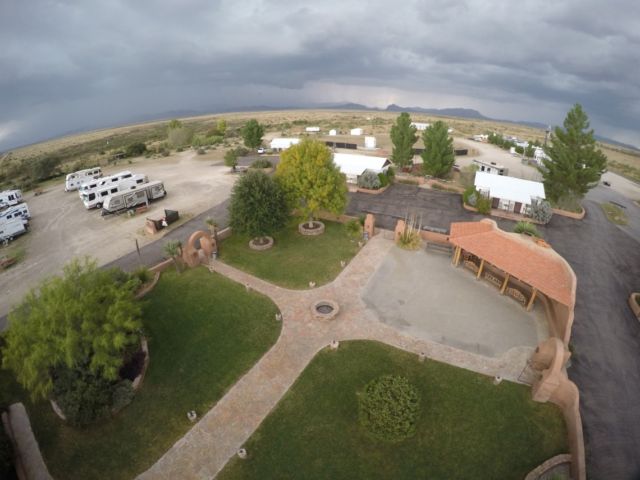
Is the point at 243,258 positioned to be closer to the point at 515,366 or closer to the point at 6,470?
the point at 6,470

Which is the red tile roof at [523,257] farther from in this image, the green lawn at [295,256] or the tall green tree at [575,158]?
the tall green tree at [575,158]

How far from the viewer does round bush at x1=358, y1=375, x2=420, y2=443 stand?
14.7 metres

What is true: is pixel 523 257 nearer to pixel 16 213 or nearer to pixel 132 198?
pixel 132 198

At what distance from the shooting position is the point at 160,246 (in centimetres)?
3306

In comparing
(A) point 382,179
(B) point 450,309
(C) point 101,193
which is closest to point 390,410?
(B) point 450,309

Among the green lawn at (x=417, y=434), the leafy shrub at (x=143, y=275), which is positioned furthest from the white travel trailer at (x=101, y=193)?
the green lawn at (x=417, y=434)

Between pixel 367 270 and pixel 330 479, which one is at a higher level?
pixel 367 270

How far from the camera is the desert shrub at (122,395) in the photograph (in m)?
16.9

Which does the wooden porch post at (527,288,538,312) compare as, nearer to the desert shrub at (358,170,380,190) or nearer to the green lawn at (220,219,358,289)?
the green lawn at (220,219,358,289)

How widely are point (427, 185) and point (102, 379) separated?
45.1 m

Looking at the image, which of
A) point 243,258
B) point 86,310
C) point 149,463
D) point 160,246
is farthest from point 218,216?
point 149,463

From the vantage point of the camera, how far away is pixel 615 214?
134ft

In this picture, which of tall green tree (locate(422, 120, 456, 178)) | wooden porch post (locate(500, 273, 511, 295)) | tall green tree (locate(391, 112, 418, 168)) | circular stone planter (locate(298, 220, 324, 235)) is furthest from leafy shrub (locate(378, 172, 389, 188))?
wooden porch post (locate(500, 273, 511, 295))

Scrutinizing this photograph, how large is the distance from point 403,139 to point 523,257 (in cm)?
3287
